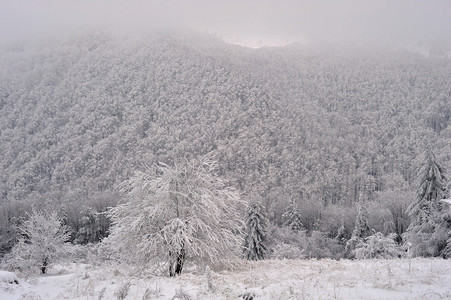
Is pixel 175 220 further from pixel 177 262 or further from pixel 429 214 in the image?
pixel 429 214

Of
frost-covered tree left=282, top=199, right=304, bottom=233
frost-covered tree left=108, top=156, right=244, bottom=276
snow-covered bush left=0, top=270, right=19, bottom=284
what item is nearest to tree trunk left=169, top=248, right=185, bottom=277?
frost-covered tree left=108, top=156, right=244, bottom=276

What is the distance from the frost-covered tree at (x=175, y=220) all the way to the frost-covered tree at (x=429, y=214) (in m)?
18.9

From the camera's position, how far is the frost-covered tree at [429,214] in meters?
25.5

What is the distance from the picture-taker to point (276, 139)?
600 feet

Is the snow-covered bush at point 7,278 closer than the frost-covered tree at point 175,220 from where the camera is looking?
Yes

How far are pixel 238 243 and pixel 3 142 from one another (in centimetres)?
20567

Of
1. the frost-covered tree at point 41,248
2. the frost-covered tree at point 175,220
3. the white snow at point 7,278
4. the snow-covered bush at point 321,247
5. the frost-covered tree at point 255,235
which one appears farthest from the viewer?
the snow-covered bush at point 321,247

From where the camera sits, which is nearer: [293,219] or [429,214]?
[429,214]

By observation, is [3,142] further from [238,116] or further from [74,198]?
[238,116]

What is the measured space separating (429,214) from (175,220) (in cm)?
2600

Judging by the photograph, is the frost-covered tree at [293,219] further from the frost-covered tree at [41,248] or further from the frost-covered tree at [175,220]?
the frost-covered tree at [175,220]

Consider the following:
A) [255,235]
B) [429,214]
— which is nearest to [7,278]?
[429,214]

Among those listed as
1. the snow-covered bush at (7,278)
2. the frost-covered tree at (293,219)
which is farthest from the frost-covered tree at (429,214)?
the frost-covered tree at (293,219)

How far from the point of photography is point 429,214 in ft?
97.3
